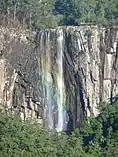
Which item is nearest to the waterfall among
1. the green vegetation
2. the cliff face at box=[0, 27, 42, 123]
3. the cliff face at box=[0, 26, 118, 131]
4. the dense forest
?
the cliff face at box=[0, 26, 118, 131]

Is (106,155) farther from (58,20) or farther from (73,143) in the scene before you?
(58,20)

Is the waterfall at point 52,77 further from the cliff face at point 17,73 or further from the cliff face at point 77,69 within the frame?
the cliff face at point 17,73

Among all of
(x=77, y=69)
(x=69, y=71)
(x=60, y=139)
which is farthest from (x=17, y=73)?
(x=60, y=139)

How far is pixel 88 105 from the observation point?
21.7m

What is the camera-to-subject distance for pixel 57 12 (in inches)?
1133

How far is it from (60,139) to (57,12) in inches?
430

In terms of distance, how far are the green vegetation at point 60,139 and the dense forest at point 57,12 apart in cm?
422

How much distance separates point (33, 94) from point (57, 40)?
1944 millimetres

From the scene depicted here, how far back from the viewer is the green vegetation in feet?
54.5

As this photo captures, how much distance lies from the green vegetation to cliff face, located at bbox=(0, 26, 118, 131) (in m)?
0.73

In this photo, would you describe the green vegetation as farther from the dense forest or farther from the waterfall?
the dense forest

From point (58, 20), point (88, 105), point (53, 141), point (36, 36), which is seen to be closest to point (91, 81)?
point (88, 105)

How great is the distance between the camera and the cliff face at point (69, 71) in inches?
839

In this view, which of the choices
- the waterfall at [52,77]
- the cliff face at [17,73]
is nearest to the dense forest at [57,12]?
the cliff face at [17,73]
